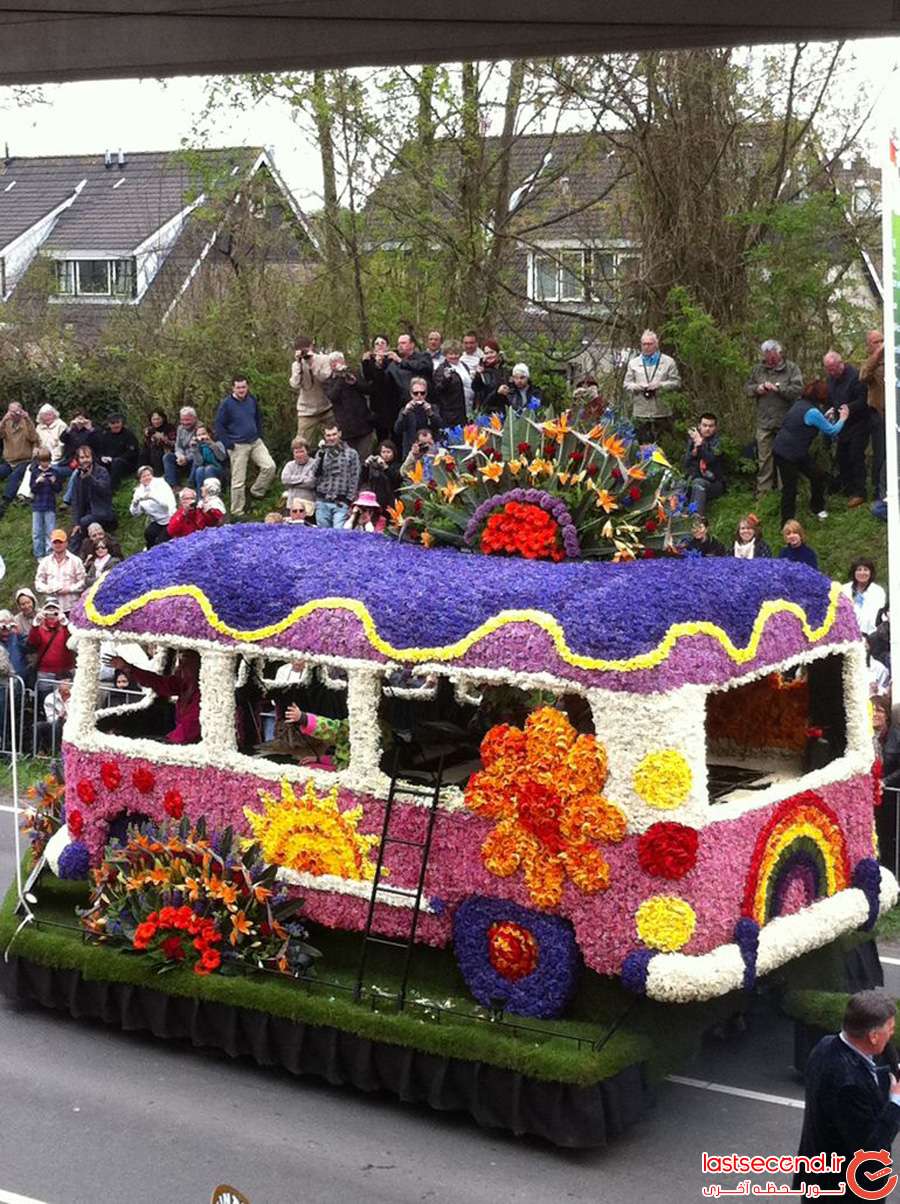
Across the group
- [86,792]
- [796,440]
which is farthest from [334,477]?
[86,792]

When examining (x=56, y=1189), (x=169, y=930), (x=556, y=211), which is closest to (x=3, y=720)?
(x=169, y=930)

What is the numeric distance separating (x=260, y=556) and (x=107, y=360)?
724 inches

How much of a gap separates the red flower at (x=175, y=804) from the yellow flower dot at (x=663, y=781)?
319 cm

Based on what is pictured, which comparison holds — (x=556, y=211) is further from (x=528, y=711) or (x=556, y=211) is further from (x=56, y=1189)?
(x=56, y=1189)

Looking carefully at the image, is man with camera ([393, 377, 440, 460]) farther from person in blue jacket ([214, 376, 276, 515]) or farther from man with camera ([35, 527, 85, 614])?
man with camera ([35, 527, 85, 614])

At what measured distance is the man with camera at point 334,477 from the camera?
20.5m

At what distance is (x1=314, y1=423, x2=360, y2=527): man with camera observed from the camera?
20500 mm

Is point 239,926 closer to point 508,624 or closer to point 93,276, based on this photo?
point 508,624

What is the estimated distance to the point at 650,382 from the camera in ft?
69.5

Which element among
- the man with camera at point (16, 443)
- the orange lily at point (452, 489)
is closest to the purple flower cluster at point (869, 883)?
the orange lily at point (452, 489)

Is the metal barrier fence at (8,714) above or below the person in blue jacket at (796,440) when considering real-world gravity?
below

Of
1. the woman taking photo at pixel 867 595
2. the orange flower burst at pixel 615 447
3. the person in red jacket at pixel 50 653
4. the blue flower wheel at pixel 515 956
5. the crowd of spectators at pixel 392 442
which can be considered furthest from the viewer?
the crowd of spectators at pixel 392 442

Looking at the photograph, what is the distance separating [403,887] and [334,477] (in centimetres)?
1024

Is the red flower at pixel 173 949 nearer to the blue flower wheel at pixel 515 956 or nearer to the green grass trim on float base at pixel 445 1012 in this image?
the green grass trim on float base at pixel 445 1012
